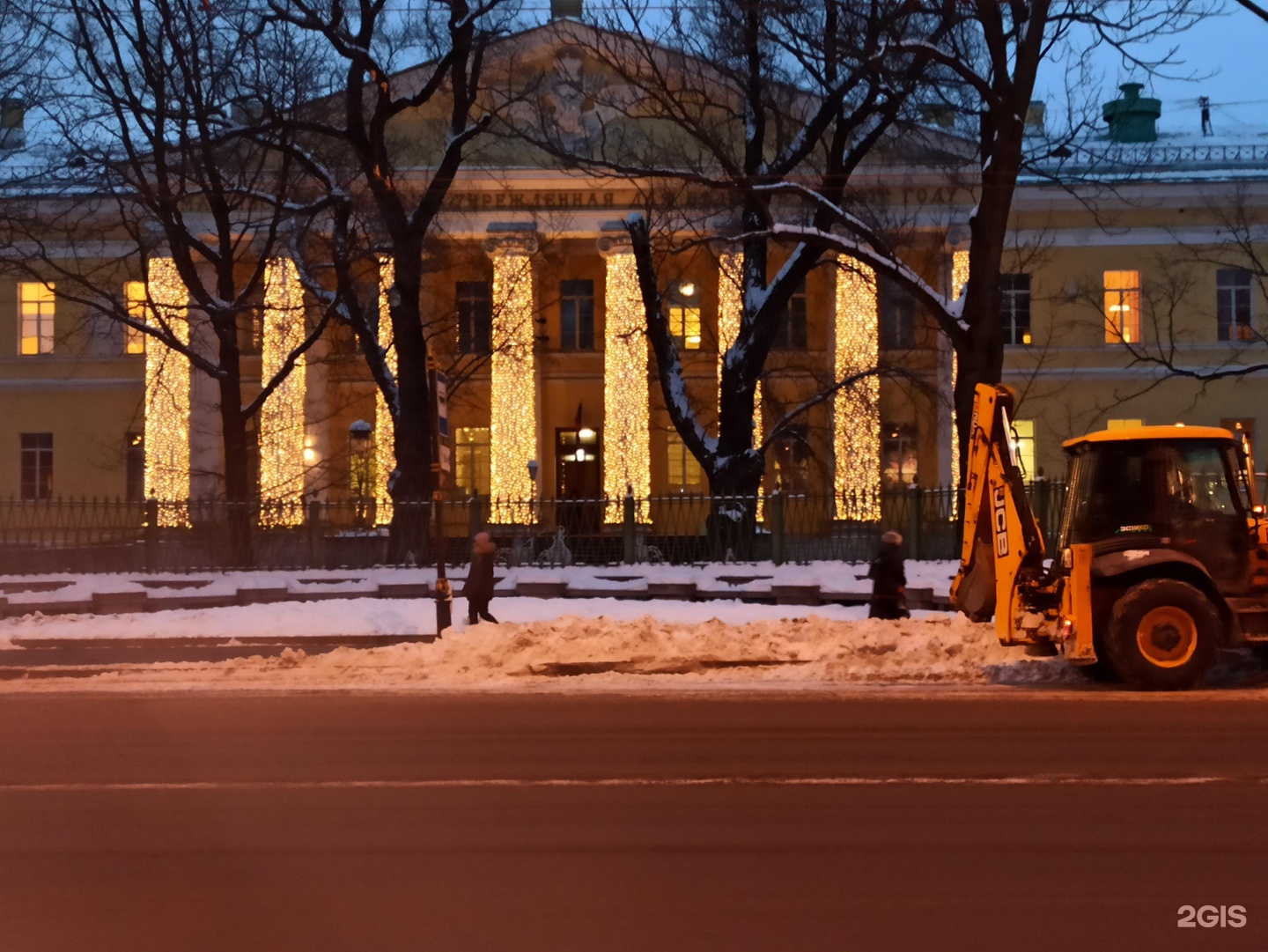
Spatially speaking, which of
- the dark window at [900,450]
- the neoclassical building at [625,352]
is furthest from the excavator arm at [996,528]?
the dark window at [900,450]

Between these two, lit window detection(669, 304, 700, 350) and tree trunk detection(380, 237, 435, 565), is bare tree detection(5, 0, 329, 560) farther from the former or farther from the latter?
lit window detection(669, 304, 700, 350)

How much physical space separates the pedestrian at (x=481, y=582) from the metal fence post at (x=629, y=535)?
509 cm

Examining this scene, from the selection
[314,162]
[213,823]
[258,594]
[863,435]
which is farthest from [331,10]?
[213,823]

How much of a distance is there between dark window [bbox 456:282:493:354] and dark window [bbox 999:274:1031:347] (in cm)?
1637

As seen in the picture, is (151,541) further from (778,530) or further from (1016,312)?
(1016,312)

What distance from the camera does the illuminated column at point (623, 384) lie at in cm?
4212

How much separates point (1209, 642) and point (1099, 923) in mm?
8554

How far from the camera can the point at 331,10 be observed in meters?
27.8

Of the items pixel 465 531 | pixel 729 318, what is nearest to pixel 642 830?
pixel 465 531

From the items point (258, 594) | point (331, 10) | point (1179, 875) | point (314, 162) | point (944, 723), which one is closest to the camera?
point (1179, 875)

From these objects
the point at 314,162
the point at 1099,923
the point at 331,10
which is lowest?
the point at 1099,923

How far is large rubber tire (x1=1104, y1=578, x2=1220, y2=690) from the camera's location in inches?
551

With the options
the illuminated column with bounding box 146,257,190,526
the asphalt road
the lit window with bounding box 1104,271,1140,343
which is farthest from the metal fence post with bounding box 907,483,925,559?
the illuminated column with bounding box 146,257,190,526

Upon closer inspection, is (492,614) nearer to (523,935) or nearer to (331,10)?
(331,10)
